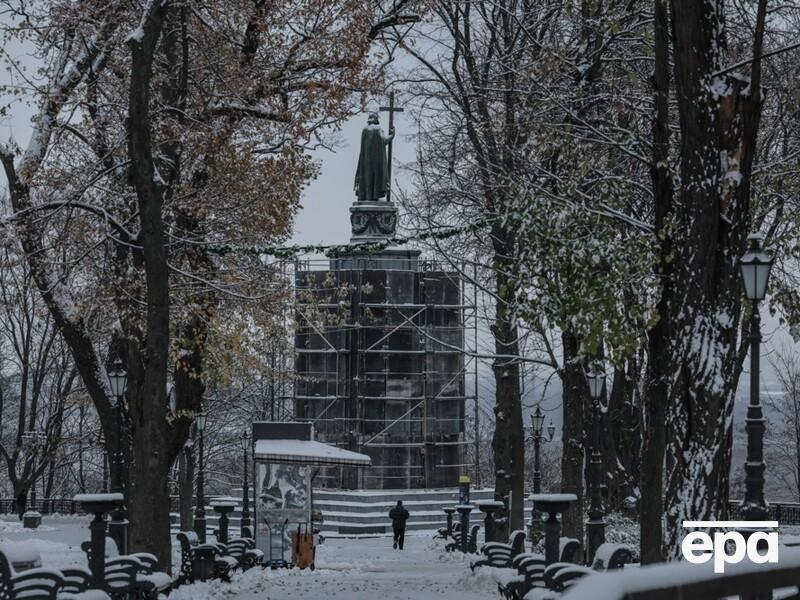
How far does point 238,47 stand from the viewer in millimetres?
21500

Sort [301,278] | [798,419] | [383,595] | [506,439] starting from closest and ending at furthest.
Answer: [383,595]
[506,439]
[301,278]
[798,419]

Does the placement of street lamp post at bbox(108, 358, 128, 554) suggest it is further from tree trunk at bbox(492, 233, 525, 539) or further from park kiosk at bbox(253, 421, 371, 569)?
tree trunk at bbox(492, 233, 525, 539)

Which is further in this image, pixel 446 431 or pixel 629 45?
pixel 446 431

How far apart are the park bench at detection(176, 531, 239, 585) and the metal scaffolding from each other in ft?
72.9

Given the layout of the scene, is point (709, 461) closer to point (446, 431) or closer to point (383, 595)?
point (383, 595)

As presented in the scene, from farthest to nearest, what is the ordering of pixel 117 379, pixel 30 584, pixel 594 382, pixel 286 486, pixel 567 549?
pixel 286 486 → pixel 594 382 → pixel 117 379 → pixel 567 549 → pixel 30 584

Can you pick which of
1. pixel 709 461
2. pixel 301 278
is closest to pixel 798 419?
pixel 301 278

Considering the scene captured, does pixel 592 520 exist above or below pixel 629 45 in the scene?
below

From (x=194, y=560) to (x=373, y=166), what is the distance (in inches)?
1013

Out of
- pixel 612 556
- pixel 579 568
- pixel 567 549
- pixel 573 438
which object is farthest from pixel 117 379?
pixel 579 568

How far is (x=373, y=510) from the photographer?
4231 centimetres

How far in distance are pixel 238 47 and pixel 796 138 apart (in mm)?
8647

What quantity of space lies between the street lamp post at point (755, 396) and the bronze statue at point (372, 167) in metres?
28.8

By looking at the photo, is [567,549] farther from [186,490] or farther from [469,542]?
[186,490]
